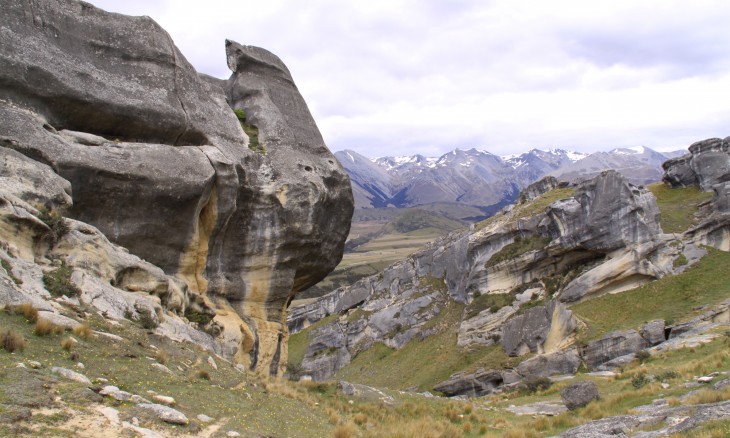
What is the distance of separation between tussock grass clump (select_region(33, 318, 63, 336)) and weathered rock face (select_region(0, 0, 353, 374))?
6.55 metres

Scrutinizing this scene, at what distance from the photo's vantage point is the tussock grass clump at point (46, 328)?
41.0 feet

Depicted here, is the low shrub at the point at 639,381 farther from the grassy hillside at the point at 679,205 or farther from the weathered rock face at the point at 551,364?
the grassy hillside at the point at 679,205

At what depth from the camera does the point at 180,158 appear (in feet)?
76.0

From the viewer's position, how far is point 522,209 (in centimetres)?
7250

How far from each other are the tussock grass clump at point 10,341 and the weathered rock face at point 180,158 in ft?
25.7

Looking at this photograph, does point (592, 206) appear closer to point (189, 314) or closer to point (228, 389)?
point (189, 314)

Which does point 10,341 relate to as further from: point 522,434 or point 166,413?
point 522,434

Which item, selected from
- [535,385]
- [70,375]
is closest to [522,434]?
[70,375]

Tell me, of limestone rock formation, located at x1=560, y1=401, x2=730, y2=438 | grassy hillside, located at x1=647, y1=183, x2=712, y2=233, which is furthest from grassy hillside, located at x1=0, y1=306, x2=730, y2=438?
grassy hillside, located at x1=647, y1=183, x2=712, y2=233

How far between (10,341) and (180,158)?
13.0m

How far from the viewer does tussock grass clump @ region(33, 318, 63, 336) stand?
12.5m

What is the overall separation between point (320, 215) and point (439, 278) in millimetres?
56013

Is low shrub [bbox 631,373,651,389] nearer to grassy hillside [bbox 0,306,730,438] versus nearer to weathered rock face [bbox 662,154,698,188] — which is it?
grassy hillside [bbox 0,306,730,438]

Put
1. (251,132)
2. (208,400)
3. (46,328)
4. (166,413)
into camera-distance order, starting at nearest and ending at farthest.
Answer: (166,413), (46,328), (208,400), (251,132)
